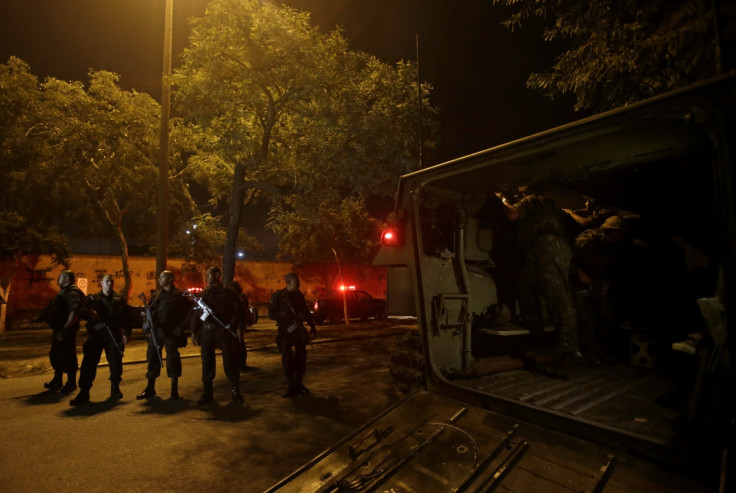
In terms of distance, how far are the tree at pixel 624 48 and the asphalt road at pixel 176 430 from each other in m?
5.07

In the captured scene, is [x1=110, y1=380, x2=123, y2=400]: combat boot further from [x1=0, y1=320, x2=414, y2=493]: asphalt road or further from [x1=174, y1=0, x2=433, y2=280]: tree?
[x1=174, y1=0, x2=433, y2=280]: tree

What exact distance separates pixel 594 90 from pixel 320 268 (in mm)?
20137

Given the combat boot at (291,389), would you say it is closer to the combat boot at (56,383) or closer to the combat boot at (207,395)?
the combat boot at (207,395)

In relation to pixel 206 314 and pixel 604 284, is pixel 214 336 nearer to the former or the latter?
pixel 206 314

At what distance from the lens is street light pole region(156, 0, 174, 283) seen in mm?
9883

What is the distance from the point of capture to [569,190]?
4.70m

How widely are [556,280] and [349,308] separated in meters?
14.6

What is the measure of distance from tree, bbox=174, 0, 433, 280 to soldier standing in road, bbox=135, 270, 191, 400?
5.59 m

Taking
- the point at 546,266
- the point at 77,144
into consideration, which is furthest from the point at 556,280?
the point at 77,144

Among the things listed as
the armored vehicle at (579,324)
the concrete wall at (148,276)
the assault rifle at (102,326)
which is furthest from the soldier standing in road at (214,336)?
the concrete wall at (148,276)

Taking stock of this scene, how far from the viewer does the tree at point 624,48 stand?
430 centimetres

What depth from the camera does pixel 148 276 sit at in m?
18.8

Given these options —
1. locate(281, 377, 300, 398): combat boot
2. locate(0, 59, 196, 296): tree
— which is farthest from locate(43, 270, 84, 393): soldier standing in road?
locate(0, 59, 196, 296): tree

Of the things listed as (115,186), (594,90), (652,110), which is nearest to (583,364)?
(652,110)
